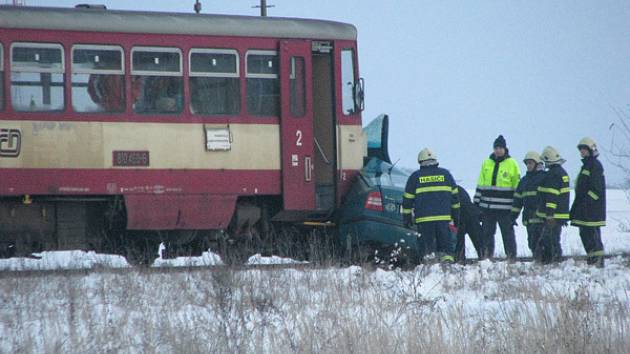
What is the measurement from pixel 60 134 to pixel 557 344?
7.81 metres

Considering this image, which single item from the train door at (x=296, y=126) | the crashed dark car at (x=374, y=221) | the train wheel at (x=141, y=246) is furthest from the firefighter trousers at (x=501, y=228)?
the train wheel at (x=141, y=246)

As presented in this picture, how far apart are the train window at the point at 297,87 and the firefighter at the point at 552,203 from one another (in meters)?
3.48

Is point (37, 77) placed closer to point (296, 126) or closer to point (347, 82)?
point (296, 126)

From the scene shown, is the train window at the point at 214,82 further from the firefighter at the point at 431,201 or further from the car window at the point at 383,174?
the firefighter at the point at 431,201

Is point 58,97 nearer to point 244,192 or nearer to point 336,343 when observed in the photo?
point 244,192

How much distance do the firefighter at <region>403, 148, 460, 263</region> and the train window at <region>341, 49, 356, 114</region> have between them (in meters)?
1.91

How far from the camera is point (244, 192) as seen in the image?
1372 cm

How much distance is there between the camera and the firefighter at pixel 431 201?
1270cm

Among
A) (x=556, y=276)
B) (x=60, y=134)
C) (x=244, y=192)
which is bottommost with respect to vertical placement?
(x=556, y=276)

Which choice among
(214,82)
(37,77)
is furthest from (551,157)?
(37,77)

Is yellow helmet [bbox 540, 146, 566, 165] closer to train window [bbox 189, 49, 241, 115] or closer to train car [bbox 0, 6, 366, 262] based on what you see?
train car [bbox 0, 6, 366, 262]

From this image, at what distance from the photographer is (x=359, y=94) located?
14.4 meters

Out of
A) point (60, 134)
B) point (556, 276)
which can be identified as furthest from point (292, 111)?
point (556, 276)

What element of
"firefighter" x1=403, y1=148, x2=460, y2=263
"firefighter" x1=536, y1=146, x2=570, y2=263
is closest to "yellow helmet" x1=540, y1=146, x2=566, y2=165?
"firefighter" x1=536, y1=146, x2=570, y2=263
